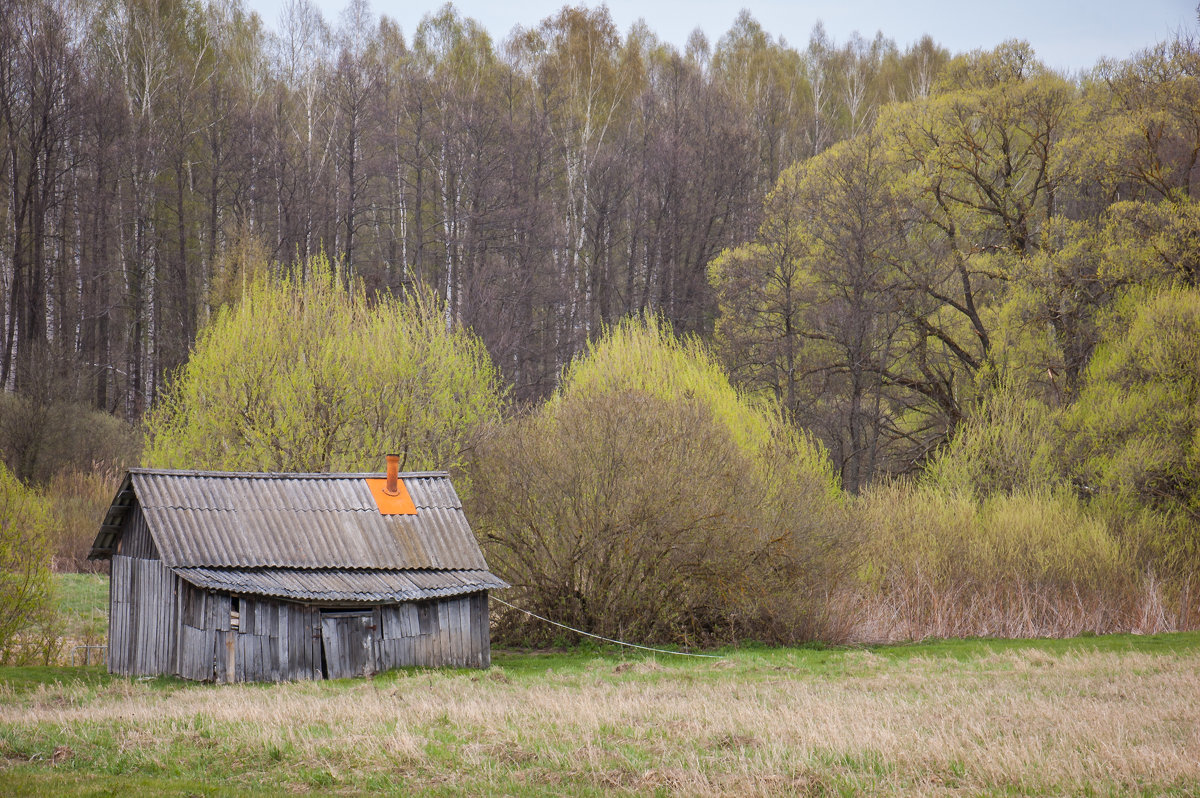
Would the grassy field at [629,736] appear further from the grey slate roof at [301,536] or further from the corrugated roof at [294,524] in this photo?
the corrugated roof at [294,524]

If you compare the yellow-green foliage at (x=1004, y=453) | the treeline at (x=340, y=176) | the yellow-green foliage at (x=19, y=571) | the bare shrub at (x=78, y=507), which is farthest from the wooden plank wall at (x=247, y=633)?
the treeline at (x=340, y=176)

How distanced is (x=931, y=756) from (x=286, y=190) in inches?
1667

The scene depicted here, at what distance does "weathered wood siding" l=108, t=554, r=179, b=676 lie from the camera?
72.5 feet

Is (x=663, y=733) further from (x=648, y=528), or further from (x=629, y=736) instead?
(x=648, y=528)

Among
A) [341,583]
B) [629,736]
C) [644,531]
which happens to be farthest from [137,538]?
[629,736]

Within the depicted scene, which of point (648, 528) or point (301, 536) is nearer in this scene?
point (301, 536)

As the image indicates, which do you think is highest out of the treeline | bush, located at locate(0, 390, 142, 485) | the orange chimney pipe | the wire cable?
the treeline

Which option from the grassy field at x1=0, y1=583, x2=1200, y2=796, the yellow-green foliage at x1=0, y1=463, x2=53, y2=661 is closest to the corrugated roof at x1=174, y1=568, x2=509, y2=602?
the grassy field at x1=0, y1=583, x2=1200, y2=796

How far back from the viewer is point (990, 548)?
103 ft

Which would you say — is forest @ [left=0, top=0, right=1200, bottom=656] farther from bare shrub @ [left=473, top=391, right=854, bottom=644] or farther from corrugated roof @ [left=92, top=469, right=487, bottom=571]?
corrugated roof @ [left=92, top=469, right=487, bottom=571]

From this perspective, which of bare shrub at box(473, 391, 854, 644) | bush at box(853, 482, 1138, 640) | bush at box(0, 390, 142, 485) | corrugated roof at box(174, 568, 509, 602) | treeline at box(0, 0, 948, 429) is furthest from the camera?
treeline at box(0, 0, 948, 429)

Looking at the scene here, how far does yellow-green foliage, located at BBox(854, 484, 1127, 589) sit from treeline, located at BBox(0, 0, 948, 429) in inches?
600

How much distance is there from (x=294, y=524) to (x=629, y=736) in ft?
41.8

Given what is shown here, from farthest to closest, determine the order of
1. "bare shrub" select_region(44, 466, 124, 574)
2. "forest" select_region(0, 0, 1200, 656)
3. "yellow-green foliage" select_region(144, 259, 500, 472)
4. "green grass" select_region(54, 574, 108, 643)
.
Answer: "bare shrub" select_region(44, 466, 124, 574) → "yellow-green foliage" select_region(144, 259, 500, 472) → "green grass" select_region(54, 574, 108, 643) → "forest" select_region(0, 0, 1200, 656)
